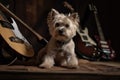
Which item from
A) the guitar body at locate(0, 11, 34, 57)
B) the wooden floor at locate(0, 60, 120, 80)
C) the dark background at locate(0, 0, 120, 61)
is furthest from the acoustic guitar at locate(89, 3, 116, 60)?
the guitar body at locate(0, 11, 34, 57)

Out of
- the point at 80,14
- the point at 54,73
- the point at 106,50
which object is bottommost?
the point at 54,73

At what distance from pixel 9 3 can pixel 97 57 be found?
98 cm

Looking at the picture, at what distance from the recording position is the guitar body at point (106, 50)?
309 cm

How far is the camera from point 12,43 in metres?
2.45

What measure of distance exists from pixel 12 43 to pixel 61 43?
38 centimetres

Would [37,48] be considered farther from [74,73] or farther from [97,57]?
[74,73]

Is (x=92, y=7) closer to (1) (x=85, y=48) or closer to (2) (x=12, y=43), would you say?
(1) (x=85, y=48)

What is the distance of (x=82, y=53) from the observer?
3.01 m

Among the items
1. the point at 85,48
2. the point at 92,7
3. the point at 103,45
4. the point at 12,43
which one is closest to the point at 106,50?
the point at 103,45

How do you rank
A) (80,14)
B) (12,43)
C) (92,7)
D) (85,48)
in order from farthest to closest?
(80,14) → (92,7) → (85,48) → (12,43)

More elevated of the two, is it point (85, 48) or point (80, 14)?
point (80, 14)

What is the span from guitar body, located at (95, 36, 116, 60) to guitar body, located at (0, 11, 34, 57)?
0.79m

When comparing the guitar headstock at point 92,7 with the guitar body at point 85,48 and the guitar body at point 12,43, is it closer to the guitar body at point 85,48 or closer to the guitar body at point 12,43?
the guitar body at point 85,48

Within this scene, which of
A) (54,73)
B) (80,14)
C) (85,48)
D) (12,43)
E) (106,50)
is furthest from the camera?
(80,14)
